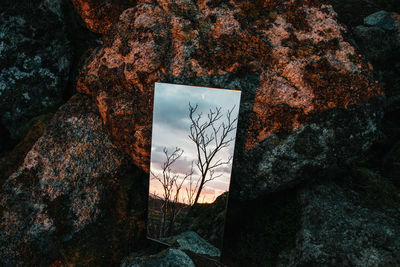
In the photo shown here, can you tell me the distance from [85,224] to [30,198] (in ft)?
2.63

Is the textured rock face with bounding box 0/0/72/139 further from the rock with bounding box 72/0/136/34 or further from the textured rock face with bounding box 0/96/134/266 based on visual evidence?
the textured rock face with bounding box 0/96/134/266

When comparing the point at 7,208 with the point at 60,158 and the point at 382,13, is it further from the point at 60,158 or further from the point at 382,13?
the point at 382,13

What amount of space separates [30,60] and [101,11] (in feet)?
6.12

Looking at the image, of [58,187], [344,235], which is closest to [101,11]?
[58,187]

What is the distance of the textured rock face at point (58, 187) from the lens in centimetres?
265

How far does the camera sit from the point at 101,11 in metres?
3.41

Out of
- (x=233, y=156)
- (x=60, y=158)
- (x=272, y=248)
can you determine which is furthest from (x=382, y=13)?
(x=60, y=158)

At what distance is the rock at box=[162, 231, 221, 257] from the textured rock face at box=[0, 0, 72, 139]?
360 cm

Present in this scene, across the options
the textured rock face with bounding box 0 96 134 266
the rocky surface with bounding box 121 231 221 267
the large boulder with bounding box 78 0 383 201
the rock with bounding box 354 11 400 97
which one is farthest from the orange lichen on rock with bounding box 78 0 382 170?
the rock with bounding box 354 11 400 97

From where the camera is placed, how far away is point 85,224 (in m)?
2.84

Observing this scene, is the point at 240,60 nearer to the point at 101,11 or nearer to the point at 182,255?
the point at 182,255

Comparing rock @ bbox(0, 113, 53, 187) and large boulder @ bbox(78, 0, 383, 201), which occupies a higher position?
large boulder @ bbox(78, 0, 383, 201)

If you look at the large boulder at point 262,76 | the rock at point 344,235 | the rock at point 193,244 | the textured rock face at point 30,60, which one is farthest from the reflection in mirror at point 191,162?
the textured rock face at point 30,60

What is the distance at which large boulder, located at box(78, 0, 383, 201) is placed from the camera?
7.97ft
